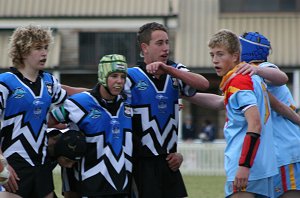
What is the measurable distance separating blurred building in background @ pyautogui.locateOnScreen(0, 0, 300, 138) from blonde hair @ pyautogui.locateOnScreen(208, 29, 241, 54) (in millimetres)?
24757

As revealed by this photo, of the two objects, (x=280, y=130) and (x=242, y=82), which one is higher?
(x=242, y=82)

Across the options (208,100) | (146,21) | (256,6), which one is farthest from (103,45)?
(208,100)

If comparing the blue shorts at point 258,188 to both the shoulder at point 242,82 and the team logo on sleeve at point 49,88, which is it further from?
the team logo on sleeve at point 49,88

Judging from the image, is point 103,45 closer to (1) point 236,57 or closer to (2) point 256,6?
(2) point 256,6

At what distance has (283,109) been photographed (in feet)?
24.4

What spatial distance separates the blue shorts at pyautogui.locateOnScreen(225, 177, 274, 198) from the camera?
6.80 meters

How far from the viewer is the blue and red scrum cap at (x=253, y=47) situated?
7473 mm

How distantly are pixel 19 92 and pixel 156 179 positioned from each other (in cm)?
146

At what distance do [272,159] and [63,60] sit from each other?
26077mm

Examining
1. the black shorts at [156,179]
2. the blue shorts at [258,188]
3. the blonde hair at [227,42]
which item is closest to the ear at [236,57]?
the blonde hair at [227,42]

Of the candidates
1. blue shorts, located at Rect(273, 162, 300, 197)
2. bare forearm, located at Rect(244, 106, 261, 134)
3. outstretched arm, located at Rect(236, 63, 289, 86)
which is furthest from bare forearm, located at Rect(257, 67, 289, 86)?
blue shorts, located at Rect(273, 162, 300, 197)

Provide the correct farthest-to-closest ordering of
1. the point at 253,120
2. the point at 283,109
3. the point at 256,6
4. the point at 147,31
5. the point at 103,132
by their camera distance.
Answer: the point at 256,6, the point at 147,31, the point at 283,109, the point at 103,132, the point at 253,120

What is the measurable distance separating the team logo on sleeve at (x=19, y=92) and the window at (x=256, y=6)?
2607 centimetres

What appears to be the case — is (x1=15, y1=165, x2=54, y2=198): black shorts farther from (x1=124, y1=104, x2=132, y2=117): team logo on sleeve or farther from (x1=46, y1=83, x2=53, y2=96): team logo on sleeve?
(x1=124, y1=104, x2=132, y2=117): team logo on sleeve
